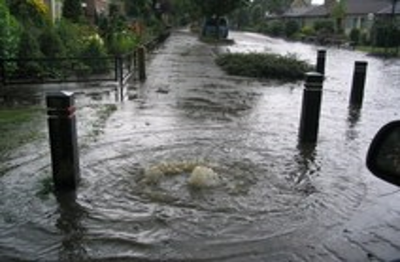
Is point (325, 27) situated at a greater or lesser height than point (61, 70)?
greater

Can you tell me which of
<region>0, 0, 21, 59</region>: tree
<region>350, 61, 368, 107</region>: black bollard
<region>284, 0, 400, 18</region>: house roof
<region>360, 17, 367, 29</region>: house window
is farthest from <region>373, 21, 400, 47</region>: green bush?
<region>0, 0, 21, 59</region>: tree

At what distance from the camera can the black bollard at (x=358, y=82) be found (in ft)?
42.5

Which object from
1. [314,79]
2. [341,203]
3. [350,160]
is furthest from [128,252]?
[314,79]

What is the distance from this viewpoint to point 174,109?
11.9 meters

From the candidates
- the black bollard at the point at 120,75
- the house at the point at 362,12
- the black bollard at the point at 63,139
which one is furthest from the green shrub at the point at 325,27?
the black bollard at the point at 63,139

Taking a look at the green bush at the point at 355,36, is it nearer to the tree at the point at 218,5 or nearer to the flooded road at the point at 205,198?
the tree at the point at 218,5

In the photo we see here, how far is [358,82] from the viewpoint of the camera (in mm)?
Answer: 13203

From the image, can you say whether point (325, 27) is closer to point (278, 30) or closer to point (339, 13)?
point (339, 13)

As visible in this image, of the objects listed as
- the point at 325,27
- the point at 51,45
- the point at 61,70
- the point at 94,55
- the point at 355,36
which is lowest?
the point at 61,70

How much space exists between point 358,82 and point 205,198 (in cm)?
836

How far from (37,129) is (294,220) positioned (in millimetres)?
5562

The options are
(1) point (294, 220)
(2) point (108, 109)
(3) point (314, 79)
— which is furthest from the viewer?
(2) point (108, 109)

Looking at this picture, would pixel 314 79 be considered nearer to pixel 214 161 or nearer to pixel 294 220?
pixel 214 161

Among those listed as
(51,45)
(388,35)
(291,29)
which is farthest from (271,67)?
(291,29)
